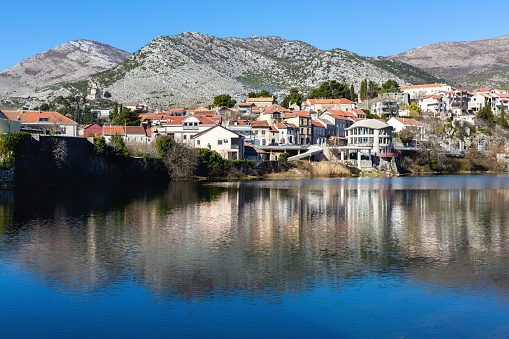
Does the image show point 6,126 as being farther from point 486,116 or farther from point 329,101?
point 486,116

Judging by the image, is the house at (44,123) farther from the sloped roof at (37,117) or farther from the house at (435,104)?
the house at (435,104)

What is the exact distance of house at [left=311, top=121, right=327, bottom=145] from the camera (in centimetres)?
11788

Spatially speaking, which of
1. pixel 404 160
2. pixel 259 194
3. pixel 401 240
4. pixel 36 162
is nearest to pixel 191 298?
pixel 401 240

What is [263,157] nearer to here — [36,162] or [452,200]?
[36,162]

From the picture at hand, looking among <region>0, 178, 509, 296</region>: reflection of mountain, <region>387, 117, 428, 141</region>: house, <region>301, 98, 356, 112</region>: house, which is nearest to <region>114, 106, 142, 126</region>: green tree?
<region>301, 98, 356, 112</region>: house

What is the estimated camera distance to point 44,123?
84.8 m

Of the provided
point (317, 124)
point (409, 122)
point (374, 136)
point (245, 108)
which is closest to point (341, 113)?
point (317, 124)

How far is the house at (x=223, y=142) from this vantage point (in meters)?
89.0

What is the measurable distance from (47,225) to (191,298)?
16943 mm

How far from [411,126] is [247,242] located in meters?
105

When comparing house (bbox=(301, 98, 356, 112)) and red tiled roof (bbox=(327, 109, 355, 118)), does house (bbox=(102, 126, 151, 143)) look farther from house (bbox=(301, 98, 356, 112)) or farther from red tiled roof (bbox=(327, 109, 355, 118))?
house (bbox=(301, 98, 356, 112))

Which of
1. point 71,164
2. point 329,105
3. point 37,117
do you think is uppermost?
point 329,105

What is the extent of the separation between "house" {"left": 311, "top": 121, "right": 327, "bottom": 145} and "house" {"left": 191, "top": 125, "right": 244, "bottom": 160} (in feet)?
101

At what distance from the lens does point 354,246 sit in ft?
78.9
